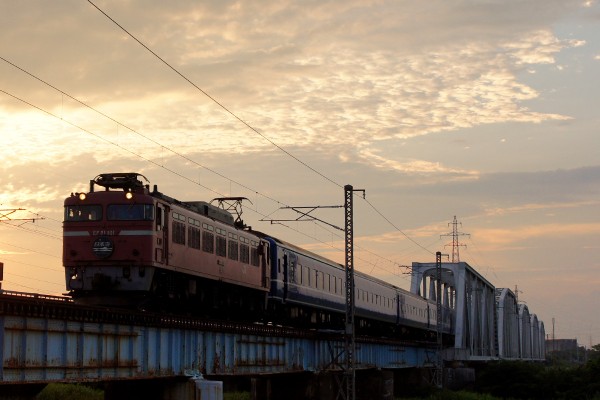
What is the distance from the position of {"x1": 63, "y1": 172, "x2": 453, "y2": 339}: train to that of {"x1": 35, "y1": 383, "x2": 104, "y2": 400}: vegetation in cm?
2002

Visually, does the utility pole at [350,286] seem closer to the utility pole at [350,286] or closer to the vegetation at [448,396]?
the utility pole at [350,286]

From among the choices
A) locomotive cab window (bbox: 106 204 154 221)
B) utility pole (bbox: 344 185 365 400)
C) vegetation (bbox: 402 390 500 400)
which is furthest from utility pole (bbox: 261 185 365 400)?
vegetation (bbox: 402 390 500 400)

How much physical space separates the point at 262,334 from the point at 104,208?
1068 cm

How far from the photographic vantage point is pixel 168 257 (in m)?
36.4

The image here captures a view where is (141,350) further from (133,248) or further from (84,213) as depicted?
(84,213)

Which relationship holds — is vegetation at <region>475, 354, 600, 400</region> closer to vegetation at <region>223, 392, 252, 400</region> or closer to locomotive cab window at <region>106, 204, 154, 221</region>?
vegetation at <region>223, 392, 252, 400</region>

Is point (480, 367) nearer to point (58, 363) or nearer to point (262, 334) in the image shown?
point (262, 334)

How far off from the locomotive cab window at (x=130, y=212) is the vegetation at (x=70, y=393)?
1334 inches

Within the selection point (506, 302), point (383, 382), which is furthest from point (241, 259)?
point (506, 302)

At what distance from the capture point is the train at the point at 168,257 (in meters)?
35.0

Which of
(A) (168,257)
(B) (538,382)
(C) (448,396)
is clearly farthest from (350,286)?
(B) (538,382)

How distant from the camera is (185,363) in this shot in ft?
114

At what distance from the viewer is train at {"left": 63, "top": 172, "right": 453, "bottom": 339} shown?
3503 cm

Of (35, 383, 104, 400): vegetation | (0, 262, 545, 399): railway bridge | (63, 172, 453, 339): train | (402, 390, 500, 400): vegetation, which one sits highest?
(63, 172, 453, 339): train
